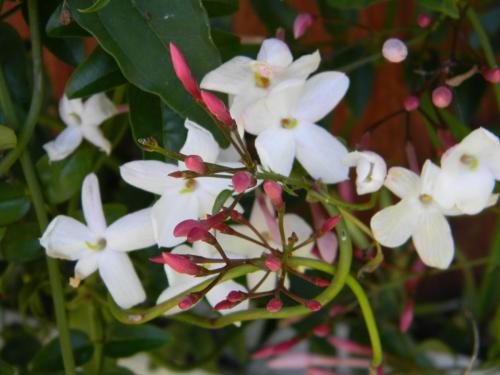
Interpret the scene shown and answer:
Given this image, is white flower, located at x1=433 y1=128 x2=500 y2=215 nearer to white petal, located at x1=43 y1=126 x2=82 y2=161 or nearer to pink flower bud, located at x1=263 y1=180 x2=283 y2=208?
pink flower bud, located at x1=263 y1=180 x2=283 y2=208

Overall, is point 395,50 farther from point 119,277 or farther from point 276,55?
point 119,277

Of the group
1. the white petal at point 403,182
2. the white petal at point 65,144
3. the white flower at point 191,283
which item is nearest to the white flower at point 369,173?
the white petal at point 403,182

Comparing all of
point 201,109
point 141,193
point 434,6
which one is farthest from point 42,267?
point 434,6

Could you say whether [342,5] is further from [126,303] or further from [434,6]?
[126,303]

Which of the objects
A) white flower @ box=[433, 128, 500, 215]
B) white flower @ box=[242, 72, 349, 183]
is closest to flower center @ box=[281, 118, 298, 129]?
white flower @ box=[242, 72, 349, 183]

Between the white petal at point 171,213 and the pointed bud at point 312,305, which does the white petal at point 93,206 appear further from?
the pointed bud at point 312,305
